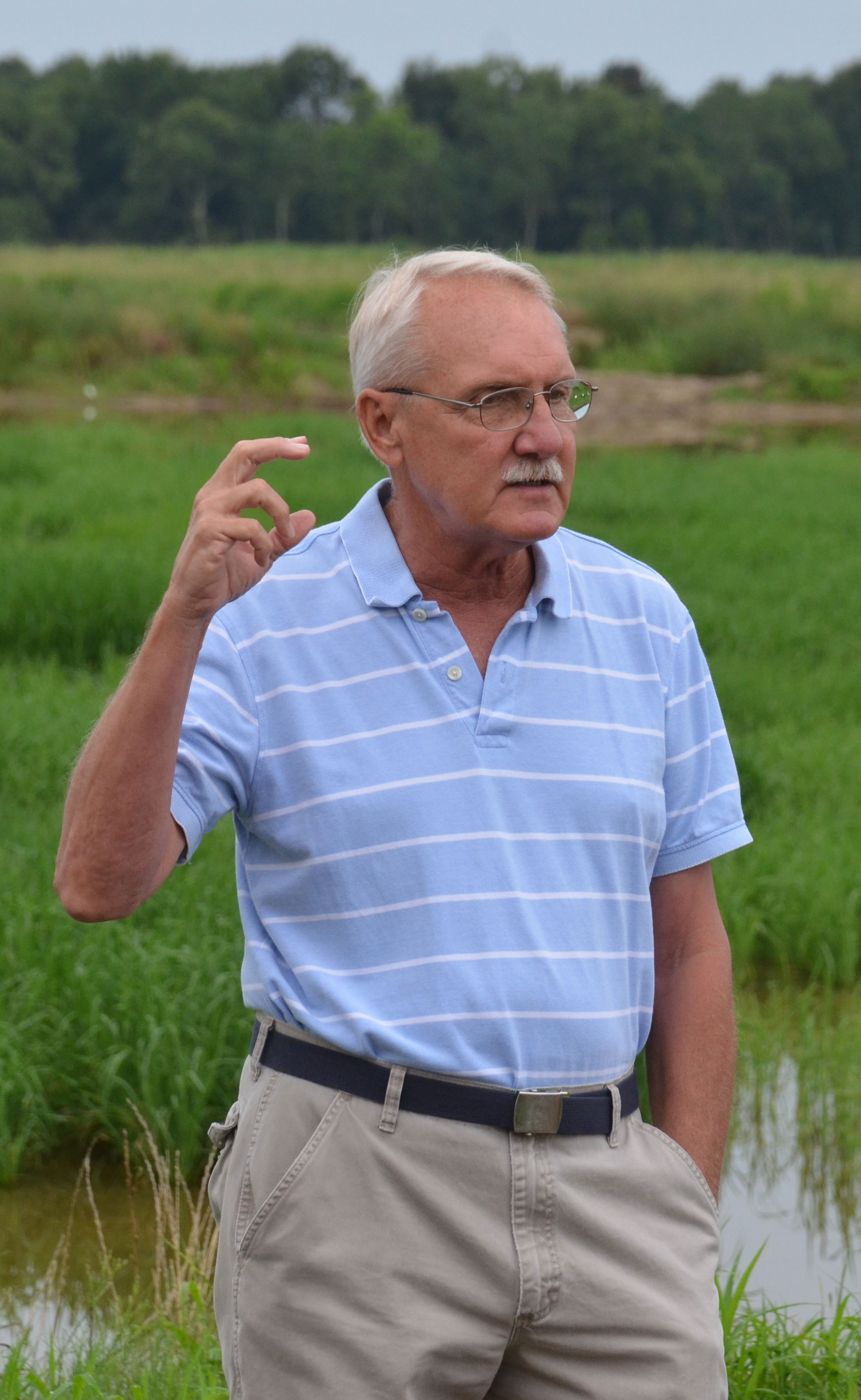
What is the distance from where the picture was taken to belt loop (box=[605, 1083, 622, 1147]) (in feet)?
5.88

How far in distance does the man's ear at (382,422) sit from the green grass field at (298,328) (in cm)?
2155

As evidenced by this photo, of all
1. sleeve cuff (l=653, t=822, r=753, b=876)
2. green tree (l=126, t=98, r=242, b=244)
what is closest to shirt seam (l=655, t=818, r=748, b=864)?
sleeve cuff (l=653, t=822, r=753, b=876)

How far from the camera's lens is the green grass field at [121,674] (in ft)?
13.2

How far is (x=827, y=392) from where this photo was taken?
25.1 m

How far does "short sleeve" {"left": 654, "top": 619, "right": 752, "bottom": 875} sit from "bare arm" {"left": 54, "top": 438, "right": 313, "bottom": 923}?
0.54m

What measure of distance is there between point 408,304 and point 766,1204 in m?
2.82

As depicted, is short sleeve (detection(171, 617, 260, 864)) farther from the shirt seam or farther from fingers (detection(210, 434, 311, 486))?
the shirt seam

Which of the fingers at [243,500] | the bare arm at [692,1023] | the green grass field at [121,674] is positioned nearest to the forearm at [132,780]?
the fingers at [243,500]

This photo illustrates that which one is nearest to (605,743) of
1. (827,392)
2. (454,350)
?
(454,350)

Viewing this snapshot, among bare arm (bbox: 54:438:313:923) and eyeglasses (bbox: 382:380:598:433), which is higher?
eyeglasses (bbox: 382:380:598:433)

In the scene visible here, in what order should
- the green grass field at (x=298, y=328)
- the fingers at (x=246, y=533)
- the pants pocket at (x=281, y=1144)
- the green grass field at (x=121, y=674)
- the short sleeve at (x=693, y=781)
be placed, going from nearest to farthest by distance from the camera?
the fingers at (x=246, y=533) < the pants pocket at (x=281, y=1144) < the short sleeve at (x=693, y=781) < the green grass field at (x=121, y=674) < the green grass field at (x=298, y=328)

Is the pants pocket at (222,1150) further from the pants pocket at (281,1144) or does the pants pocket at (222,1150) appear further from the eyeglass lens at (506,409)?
the eyeglass lens at (506,409)

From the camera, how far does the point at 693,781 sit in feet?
6.46

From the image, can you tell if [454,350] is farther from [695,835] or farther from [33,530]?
[33,530]
